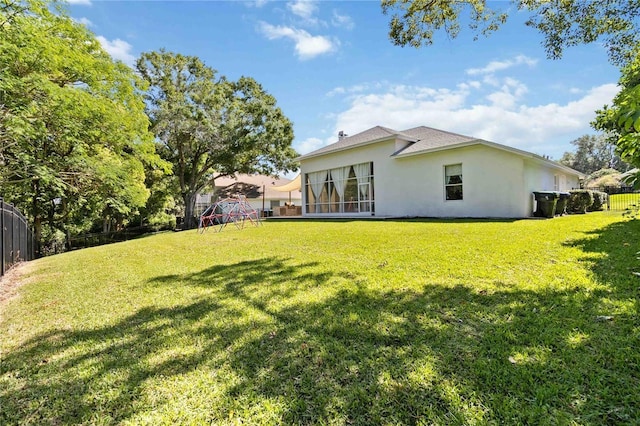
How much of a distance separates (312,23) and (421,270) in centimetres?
1134

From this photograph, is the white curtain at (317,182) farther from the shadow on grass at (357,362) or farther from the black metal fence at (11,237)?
the shadow on grass at (357,362)

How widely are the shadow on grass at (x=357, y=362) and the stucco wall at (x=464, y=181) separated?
32.9 feet

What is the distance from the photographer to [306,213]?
Answer: 72.2 ft

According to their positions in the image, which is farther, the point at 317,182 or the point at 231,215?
the point at 317,182

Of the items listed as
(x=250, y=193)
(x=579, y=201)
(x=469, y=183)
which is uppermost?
(x=250, y=193)

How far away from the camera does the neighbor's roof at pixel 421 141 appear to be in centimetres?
1334

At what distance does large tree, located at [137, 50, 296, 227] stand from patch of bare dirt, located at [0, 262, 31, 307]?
1554 centimetres

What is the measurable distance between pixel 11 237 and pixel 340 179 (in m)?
14.8

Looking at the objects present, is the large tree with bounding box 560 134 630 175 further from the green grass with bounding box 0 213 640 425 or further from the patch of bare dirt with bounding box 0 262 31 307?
the patch of bare dirt with bounding box 0 262 31 307

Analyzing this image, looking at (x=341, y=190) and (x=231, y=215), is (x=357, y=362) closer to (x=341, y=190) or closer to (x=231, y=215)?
(x=231, y=215)

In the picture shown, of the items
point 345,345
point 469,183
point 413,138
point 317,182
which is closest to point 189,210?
point 317,182

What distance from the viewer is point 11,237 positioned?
848 cm

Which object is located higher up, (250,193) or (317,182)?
(250,193)

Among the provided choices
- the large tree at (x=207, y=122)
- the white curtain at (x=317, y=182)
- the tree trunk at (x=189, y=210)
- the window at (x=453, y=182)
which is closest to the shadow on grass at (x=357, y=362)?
the window at (x=453, y=182)
